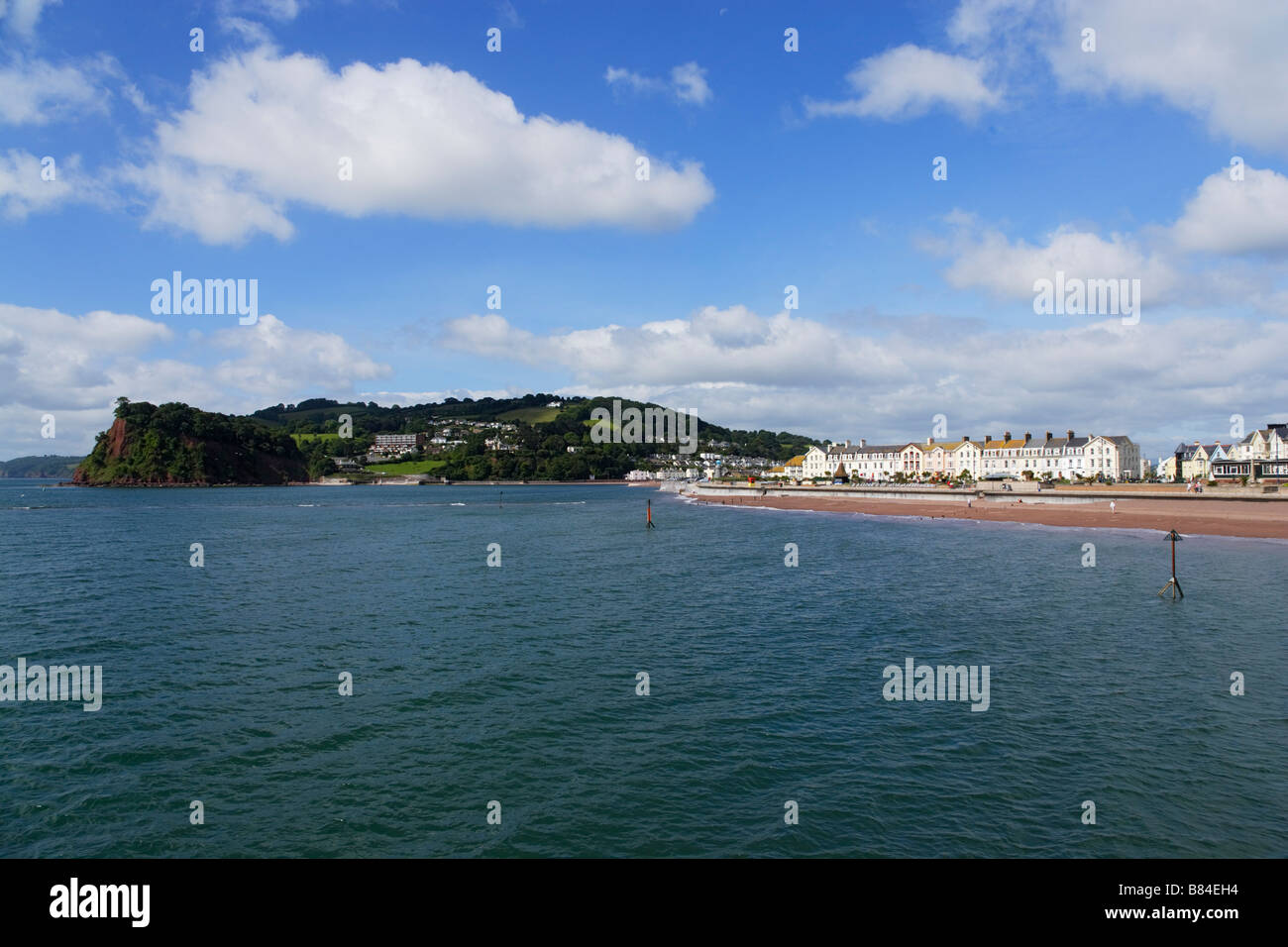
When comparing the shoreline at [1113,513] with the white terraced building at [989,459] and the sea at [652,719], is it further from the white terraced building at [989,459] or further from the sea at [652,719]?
the white terraced building at [989,459]

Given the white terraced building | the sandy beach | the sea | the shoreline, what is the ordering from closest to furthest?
the sea < the shoreline < the sandy beach < the white terraced building

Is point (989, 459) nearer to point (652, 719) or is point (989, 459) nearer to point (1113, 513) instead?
point (1113, 513)

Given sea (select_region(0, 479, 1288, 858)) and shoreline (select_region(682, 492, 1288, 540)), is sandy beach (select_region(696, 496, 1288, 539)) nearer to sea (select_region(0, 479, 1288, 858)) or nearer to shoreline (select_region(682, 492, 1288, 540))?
shoreline (select_region(682, 492, 1288, 540))

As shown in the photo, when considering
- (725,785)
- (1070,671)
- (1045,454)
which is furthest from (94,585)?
(1045,454)

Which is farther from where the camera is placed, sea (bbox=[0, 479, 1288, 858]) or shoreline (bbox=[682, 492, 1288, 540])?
shoreline (bbox=[682, 492, 1288, 540])

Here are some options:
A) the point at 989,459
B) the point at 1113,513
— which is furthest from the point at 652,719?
the point at 989,459

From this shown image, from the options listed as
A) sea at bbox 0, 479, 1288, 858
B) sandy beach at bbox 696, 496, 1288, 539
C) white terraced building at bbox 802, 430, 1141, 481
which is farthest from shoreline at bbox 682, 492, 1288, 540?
white terraced building at bbox 802, 430, 1141, 481

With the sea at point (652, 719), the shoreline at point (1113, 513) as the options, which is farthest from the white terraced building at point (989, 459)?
the sea at point (652, 719)
